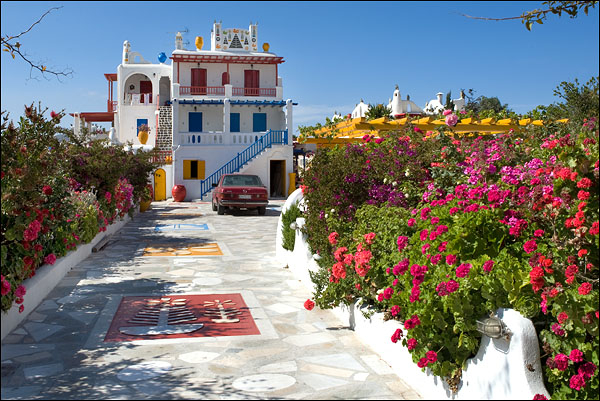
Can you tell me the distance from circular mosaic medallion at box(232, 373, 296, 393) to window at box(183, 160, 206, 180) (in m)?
27.7

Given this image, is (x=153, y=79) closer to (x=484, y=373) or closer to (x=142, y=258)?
(x=142, y=258)

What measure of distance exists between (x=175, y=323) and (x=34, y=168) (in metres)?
2.20

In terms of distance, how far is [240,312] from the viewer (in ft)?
22.2

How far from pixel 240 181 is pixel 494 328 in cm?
1908

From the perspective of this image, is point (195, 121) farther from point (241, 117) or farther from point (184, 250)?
point (184, 250)

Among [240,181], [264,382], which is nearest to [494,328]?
[264,382]

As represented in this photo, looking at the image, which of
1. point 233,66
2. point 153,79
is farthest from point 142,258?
point 153,79

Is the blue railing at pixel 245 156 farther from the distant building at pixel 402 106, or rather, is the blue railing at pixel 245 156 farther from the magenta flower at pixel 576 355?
the magenta flower at pixel 576 355

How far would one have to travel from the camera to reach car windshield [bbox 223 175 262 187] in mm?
22062

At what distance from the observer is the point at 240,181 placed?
22328mm

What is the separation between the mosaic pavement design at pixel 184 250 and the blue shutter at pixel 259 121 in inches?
1041

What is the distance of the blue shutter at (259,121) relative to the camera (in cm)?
3856

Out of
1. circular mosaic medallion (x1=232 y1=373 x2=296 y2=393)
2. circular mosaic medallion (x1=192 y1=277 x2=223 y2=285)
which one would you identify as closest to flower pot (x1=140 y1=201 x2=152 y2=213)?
circular mosaic medallion (x1=192 y1=277 x2=223 y2=285)

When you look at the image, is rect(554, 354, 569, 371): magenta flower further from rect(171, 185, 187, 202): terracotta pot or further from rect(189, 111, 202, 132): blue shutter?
rect(189, 111, 202, 132): blue shutter
